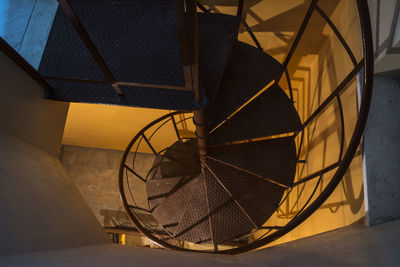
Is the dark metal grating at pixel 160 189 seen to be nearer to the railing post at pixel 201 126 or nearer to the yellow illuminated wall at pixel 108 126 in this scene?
the railing post at pixel 201 126

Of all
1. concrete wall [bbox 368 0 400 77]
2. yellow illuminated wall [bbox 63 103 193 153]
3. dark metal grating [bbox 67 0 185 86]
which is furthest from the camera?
yellow illuminated wall [bbox 63 103 193 153]

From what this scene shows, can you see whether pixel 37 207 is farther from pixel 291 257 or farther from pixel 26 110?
pixel 291 257

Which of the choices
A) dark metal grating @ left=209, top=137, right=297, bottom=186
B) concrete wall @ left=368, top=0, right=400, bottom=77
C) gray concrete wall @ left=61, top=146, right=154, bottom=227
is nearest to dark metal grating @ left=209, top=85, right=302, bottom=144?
dark metal grating @ left=209, top=137, right=297, bottom=186

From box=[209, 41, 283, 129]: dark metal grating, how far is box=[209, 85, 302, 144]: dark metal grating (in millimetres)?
149

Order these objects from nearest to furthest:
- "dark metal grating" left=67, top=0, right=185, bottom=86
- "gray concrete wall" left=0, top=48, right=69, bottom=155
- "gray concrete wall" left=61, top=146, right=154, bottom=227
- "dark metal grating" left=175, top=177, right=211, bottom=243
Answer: "gray concrete wall" left=0, top=48, right=69, bottom=155
"dark metal grating" left=67, top=0, right=185, bottom=86
"dark metal grating" left=175, top=177, right=211, bottom=243
"gray concrete wall" left=61, top=146, right=154, bottom=227

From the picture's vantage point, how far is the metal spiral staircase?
5.38 feet

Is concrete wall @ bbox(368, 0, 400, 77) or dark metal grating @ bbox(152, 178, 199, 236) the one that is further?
dark metal grating @ bbox(152, 178, 199, 236)

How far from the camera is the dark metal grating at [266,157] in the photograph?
8.27ft

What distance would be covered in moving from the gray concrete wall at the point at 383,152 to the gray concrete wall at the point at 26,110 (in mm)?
2009

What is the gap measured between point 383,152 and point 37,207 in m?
1.91

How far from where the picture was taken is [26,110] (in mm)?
1641

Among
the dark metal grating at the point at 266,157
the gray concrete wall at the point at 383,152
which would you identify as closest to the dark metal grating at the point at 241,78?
the dark metal grating at the point at 266,157

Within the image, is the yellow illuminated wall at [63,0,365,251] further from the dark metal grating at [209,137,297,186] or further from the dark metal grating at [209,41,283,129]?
the dark metal grating at [209,41,283,129]

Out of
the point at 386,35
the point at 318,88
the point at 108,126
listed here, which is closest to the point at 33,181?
the point at 386,35
